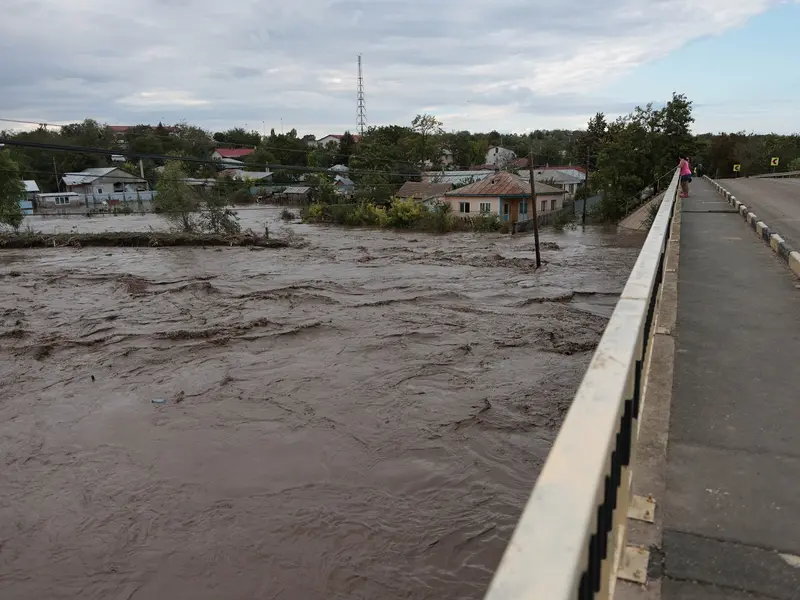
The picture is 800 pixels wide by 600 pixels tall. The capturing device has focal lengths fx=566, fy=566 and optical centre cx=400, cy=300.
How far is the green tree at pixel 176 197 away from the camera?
3544cm

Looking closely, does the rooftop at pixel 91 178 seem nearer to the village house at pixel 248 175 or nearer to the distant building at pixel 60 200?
the distant building at pixel 60 200

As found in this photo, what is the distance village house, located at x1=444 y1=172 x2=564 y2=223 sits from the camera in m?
40.5

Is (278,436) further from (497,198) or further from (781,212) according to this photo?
(497,198)

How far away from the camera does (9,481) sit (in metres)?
7.92

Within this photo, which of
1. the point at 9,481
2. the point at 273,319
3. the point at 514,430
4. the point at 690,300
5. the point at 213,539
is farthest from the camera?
the point at 273,319

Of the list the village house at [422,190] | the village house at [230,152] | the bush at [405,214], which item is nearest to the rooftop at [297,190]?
the village house at [422,190]

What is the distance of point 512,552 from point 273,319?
601 inches

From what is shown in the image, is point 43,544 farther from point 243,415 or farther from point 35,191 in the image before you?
point 35,191

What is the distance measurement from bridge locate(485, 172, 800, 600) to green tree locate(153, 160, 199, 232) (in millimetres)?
35459

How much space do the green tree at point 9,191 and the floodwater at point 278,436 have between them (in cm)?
2198

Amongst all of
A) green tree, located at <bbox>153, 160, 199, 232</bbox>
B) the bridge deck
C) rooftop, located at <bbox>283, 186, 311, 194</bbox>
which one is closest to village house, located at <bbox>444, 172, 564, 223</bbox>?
green tree, located at <bbox>153, 160, 199, 232</bbox>

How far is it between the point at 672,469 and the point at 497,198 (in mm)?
39157

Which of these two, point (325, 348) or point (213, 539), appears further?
point (325, 348)

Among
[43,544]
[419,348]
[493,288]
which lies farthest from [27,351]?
[493,288]
